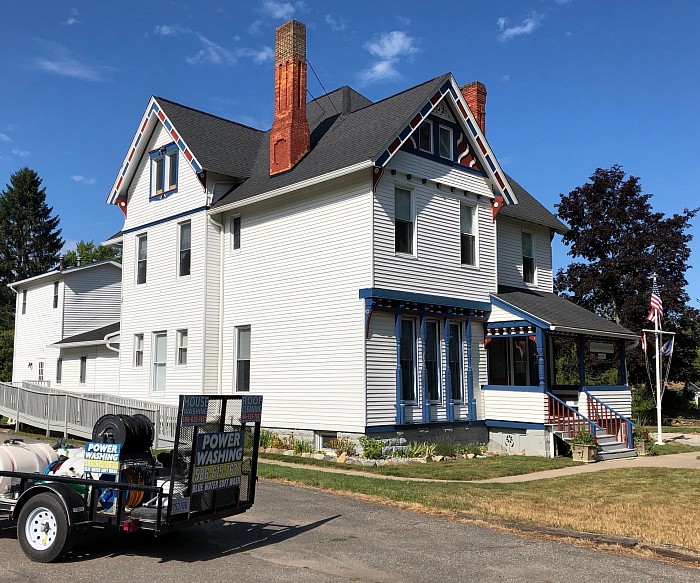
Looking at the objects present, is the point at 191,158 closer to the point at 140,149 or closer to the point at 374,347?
the point at 140,149

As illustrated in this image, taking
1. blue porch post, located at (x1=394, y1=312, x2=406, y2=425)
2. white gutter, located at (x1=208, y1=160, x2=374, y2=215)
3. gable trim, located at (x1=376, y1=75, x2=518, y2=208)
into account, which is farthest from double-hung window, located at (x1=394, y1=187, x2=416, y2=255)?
blue porch post, located at (x1=394, y1=312, x2=406, y2=425)

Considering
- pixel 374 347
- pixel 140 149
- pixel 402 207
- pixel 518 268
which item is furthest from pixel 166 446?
pixel 518 268

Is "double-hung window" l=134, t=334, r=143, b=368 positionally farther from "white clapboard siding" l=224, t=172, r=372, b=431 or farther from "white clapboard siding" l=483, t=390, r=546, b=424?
"white clapboard siding" l=483, t=390, r=546, b=424

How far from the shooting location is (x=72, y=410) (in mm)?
22703

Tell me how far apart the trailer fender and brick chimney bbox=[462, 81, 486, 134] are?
20.2 m

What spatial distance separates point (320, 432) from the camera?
62.7 ft

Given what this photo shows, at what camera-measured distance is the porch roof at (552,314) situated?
1997cm

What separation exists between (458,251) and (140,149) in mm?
11997

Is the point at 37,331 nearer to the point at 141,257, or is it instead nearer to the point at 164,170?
the point at 141,257

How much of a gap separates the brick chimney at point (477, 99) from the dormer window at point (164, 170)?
10.2m

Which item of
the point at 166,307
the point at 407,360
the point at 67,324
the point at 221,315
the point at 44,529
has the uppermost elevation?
the point at 67,324

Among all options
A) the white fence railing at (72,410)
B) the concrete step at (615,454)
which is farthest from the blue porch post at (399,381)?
the white fence railing at (72,410)

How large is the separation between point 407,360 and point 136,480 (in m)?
11.7

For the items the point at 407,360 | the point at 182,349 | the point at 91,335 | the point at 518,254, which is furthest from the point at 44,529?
the point at 91,335
